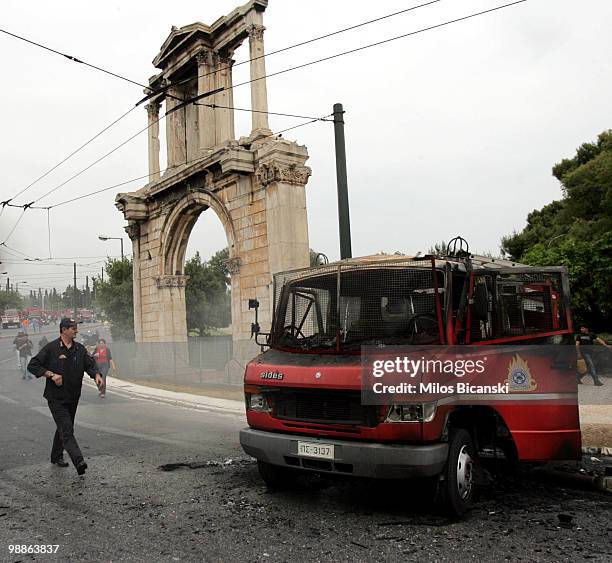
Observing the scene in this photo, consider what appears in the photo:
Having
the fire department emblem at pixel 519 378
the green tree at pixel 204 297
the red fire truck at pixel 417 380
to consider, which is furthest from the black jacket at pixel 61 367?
the green tree at pixel 204 297

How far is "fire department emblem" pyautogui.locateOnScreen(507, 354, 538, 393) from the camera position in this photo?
4.95m

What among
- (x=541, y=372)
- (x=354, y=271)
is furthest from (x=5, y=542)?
(x=541, y=372)

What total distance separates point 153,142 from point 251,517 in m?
20.9

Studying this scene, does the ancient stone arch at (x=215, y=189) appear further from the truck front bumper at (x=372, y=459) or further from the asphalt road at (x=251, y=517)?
the truck front bumper at (x=372, y=459)

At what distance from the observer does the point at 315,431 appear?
4.86 m

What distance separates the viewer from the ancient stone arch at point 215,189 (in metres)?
16.8

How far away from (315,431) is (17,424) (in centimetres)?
747

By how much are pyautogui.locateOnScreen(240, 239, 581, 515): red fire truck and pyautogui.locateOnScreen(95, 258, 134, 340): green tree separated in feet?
107

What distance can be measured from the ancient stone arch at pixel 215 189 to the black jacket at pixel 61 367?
7.95 meters

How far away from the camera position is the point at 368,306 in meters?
5.21

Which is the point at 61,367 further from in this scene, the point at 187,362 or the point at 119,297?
the point at 119,297

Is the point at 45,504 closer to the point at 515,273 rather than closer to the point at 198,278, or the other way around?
the point at 515,273

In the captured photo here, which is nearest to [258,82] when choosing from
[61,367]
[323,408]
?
[61,367]

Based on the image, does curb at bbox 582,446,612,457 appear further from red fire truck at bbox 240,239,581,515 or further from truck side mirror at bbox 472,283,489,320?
truck side mirror at bbox 472,283,489,320
